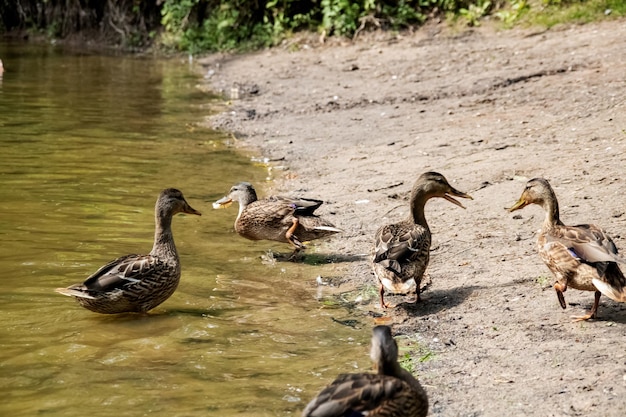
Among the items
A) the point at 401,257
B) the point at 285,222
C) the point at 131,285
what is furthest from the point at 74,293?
the point at 285,222

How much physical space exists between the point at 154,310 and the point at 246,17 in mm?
18382

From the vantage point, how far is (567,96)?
13047 mm

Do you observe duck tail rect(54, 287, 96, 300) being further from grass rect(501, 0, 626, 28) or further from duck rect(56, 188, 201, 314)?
grass rect(501, 0, 626, 28)

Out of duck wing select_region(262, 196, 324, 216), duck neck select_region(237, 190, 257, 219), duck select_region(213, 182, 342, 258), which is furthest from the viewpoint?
duck neck select_region(237, 190, 257, 219)

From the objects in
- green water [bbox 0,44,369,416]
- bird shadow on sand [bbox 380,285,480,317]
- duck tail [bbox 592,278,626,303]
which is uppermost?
duck tail [bbox 592,278,626,303]

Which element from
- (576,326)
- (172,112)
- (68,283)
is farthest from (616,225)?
(172,112)

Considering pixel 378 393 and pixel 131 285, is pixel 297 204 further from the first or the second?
pixel 378 393

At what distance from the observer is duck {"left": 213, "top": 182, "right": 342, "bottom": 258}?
30.6 feet

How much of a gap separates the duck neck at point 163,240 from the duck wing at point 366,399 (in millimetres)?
3333

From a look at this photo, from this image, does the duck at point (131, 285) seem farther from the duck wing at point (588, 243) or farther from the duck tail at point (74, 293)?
the duck wing at point (588, 243)

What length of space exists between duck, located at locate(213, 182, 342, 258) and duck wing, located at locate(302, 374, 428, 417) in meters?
4.31

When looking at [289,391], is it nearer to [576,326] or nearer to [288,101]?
[576,326]

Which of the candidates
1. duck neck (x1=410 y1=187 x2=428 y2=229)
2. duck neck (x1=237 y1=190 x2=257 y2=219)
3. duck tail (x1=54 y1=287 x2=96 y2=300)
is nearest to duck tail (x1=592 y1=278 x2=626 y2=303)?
duck neck (x1=410 y1=187 x2=428 y2=229)

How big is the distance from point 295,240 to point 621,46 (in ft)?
25.8
